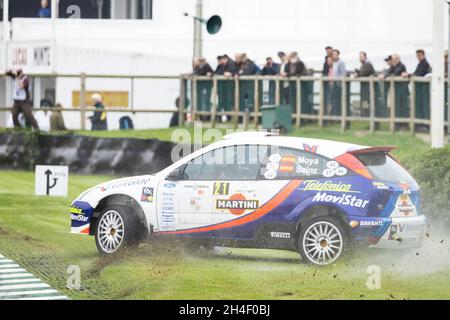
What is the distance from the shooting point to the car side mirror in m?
12.3

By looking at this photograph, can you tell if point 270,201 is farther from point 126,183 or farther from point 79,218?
point 79,218

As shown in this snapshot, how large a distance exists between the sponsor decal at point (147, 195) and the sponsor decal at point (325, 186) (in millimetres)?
1672

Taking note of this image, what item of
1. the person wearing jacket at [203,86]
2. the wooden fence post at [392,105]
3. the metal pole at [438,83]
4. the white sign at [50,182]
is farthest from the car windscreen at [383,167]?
the person wearing jacket at [203,86]

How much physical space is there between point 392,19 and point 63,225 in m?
11.3

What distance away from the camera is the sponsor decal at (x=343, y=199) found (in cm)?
1146

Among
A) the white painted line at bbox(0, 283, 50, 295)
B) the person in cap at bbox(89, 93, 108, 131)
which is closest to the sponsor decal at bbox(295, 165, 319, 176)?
the white painted line at bbox(0, 283, 50, 295)

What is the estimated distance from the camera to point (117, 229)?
40.3 ft

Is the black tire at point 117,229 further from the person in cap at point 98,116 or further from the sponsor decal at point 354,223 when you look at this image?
the person in cap at point 98,116

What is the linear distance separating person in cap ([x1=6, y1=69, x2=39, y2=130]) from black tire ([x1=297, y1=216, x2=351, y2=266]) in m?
14.7

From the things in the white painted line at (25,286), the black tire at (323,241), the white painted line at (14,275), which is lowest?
the white painted line at (25,286)

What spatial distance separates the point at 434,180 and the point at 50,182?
5818 millimetres

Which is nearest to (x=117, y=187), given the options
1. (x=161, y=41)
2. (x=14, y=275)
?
(x=14, y=275)
